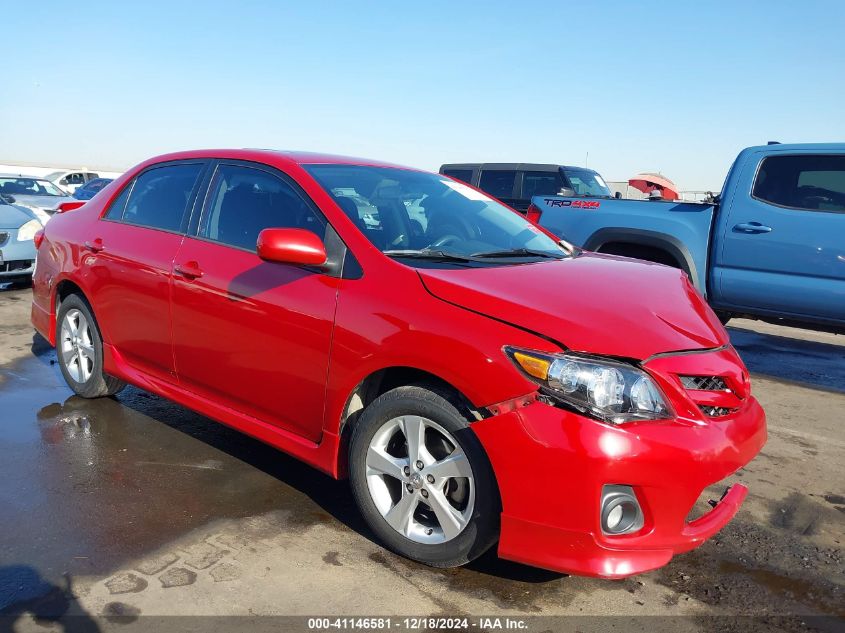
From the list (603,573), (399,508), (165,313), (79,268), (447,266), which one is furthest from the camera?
(79,268)

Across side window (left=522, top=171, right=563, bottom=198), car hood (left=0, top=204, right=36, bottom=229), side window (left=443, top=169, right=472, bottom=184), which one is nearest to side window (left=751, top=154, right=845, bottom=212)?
side window (left=522, top=171, right=563, bottom=198)

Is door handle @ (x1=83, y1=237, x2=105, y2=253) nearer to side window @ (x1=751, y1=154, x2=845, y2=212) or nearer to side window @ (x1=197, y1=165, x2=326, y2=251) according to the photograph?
side window @ (x1=197, y1=165, x2=326, y2=251)

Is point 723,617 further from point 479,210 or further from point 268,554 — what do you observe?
point 479,210

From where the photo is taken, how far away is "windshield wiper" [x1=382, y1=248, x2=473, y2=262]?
3.04 metres

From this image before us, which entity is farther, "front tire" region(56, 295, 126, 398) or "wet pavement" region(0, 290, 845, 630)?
"front tire" region(56, 295, 126, 398)

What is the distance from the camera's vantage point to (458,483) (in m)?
2.65

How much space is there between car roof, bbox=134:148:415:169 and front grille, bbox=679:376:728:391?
2.10 meters

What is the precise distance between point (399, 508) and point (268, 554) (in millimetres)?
578

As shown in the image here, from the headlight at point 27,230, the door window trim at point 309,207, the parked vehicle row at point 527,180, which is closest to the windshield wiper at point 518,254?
the door window trim at point 309,207

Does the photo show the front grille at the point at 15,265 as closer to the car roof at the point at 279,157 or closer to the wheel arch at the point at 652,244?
the car roof at the point at 279,157

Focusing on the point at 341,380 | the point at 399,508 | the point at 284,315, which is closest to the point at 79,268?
the point at 284,315

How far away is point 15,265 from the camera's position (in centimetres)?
877

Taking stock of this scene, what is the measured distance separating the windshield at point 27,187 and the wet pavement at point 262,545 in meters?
10.1

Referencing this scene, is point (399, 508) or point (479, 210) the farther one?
point (479, 210)
